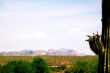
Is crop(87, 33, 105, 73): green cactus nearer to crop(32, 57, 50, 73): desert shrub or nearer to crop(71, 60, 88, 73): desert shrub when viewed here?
crop(32, 57, 50, 73): desert shrub

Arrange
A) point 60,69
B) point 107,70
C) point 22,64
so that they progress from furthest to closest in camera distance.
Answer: point 60,69, point 22,64, point 107,70

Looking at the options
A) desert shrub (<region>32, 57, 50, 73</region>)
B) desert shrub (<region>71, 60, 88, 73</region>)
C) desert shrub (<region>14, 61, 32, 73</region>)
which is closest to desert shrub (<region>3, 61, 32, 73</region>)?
desert shrub (<region>14, 61, 32, 73</region>)

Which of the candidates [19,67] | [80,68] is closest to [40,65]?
[19,67]

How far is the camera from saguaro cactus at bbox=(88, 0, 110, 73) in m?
8.93

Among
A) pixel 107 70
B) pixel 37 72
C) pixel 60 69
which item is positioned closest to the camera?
pixel 107 70

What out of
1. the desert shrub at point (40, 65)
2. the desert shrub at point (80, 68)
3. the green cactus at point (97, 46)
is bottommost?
the desert shrub at point (80, 68)

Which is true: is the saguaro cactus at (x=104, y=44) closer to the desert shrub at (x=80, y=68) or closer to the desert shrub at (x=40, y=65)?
the desert shrub at (x=40, y=65)

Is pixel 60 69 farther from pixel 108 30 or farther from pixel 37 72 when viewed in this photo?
pixel 108 30

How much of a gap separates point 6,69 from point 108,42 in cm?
3991

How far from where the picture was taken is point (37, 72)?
5175 cm

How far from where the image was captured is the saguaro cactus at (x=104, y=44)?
8930 millimetres

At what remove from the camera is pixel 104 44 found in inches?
357

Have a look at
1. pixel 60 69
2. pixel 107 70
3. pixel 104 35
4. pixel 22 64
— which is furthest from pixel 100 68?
pixel 60 69

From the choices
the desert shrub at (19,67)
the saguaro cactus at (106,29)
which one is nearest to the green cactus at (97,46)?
the saguaro cactus at (106,29)
